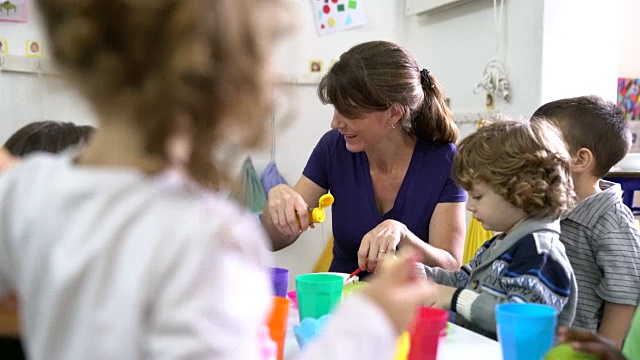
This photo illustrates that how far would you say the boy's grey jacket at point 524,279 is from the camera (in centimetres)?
109

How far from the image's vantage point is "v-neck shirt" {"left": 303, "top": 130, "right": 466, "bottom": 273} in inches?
64.9

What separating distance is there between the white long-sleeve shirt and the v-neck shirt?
48.6 inches

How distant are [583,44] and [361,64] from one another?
40.6 inches

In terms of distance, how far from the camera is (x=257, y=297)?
0.43 m

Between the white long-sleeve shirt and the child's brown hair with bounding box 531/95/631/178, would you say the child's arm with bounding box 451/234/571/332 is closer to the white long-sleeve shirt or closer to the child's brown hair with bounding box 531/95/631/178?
the child's brown hair with bounding box 531/95/631/178

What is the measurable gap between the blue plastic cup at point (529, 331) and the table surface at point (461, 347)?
0.15 m

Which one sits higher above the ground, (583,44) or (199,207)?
(583,44)

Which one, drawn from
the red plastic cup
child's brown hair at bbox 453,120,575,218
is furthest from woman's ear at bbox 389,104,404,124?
the red plastic cup

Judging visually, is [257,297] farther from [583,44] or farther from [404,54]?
[583,44]

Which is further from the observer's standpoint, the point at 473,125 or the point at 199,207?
the point at 473,125

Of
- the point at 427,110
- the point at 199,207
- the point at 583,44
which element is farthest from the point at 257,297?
the point at 583,44

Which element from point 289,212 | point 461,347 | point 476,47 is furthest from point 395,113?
point 476,47

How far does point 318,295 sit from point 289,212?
47 centimetres

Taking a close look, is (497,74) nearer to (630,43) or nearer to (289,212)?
(289,212)
